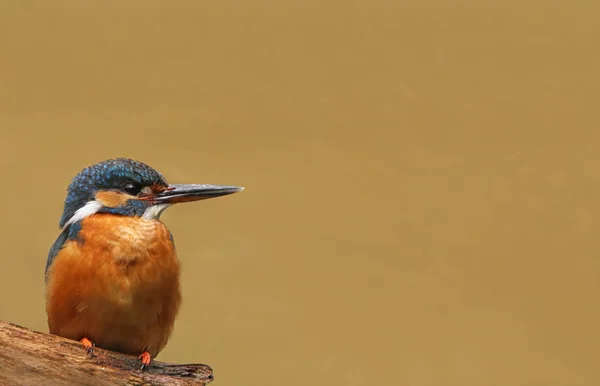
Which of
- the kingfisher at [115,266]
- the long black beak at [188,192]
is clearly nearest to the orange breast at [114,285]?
the kingfisher at [115,266]

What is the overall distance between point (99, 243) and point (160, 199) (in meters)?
0.23

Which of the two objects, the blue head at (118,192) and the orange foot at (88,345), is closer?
the orange foot at (88,345)

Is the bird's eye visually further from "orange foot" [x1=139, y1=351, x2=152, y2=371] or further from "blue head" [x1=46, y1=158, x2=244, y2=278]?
"orange foot" [x1=139, y1=351, x2=152, y2=371]

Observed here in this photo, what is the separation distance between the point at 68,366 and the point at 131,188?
485 millimetres

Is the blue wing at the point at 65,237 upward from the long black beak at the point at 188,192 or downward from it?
downward

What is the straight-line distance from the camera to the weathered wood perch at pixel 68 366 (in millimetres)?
1432

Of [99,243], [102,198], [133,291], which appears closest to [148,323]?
[133,291]

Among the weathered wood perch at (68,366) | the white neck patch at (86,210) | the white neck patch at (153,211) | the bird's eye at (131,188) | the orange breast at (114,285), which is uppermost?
the bird's eye at (131,188)

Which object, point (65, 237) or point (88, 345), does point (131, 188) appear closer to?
point (65, 237)

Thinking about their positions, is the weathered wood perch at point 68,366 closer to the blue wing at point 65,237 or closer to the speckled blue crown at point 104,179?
the blue wing at point 65,237

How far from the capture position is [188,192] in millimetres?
1814

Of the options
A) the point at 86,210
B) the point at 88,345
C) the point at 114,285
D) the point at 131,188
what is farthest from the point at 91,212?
the point at 88,345

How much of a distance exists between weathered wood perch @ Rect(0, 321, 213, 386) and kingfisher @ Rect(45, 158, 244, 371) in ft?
0.10

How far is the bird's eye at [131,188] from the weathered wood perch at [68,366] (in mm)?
416
